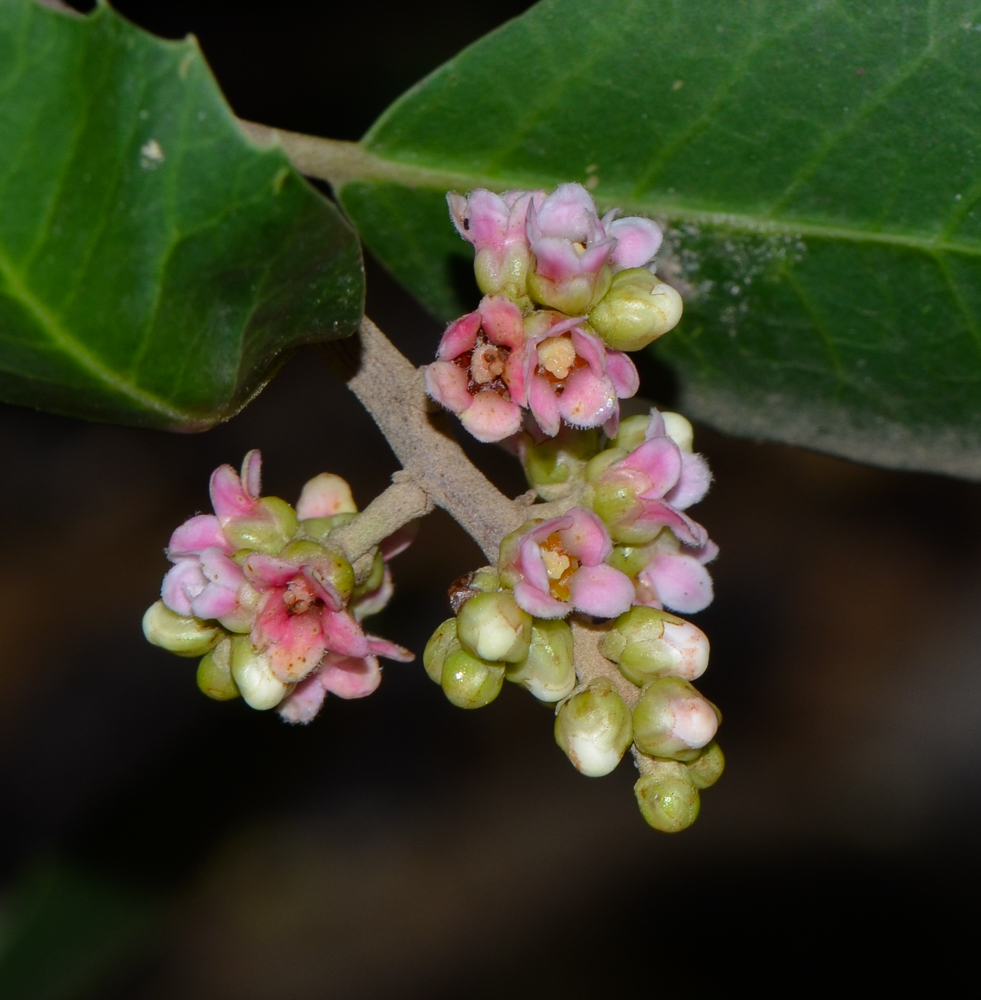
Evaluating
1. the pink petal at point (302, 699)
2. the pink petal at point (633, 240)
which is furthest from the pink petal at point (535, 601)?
the pink petal at point (633, 240)

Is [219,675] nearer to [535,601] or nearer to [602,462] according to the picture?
[535,601]

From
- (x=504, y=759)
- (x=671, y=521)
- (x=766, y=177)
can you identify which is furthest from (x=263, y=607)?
(x=504, y=759)

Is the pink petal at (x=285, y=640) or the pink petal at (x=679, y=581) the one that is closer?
the pink petal at (x=285, y=640)

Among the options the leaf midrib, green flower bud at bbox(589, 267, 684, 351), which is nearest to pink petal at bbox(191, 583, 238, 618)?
green flower bud at bbox(589, 267, 684, 351)

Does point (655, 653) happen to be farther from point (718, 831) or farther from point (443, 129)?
point (718, 831)

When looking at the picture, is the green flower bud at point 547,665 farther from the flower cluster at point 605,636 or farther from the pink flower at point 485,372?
the pink flower at point 485,372

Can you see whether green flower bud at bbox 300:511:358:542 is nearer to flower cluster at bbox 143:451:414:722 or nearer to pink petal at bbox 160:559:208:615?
flower cluster at bbox 143:451:414:722
